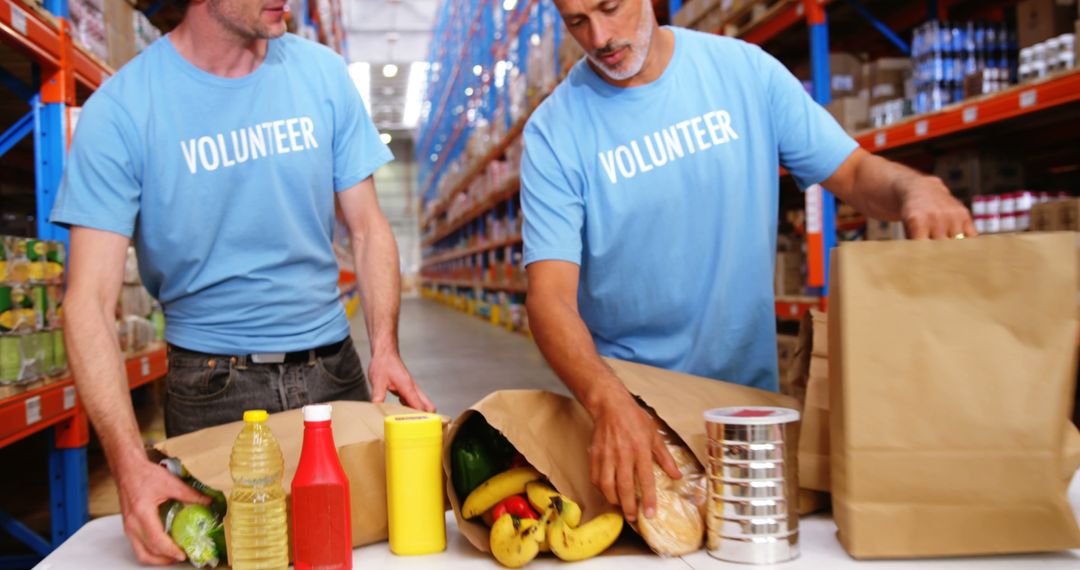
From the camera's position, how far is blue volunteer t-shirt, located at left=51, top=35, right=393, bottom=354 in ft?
5.72

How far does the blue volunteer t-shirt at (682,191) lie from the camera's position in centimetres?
172

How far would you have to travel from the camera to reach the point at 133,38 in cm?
396

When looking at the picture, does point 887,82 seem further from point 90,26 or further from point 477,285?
point 477,285

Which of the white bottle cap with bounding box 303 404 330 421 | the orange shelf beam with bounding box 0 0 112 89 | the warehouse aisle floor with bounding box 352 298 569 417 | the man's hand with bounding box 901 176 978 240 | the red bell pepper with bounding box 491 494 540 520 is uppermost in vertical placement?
the orange shelf beam with bounding box 0 0 112 89

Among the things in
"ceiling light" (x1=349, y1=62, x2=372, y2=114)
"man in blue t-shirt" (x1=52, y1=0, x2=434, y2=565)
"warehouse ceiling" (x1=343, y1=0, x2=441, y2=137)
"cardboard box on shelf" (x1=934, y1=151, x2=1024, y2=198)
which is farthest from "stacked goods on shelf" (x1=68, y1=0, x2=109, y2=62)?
"ceiling light" (x1=349, y1=62, x2=372, y2=114)

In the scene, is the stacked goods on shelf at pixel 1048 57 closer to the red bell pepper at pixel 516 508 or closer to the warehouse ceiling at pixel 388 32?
the red bell pepper at pixel 516 508

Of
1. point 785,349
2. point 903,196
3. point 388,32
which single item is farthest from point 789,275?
point 388,32

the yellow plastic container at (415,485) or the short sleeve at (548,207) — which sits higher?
the short sleeve at (548,207)

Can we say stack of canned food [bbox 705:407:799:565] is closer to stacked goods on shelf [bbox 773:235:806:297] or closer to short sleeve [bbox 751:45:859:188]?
short sleeve [bbox 751:45:859:188]

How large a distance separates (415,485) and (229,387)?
2.59 feet

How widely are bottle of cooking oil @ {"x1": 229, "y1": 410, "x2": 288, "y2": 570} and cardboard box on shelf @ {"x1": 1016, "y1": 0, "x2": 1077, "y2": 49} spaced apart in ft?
11.3

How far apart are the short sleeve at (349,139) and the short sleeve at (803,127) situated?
2.70ft

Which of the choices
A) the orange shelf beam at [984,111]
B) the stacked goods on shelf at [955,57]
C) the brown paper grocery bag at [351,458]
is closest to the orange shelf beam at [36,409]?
the brown paper grocery bag at [351,458]

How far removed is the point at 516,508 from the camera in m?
1.22
